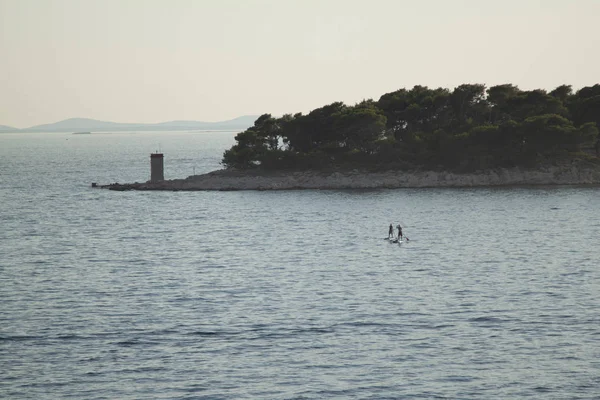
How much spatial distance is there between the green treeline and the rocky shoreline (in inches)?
91.3

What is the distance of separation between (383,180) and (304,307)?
83.8 meters

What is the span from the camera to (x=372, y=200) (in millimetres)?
113500

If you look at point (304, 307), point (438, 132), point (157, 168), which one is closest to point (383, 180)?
point (438, 132)

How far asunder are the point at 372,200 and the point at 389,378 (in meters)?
77.8

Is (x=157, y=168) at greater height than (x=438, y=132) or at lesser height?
lesser

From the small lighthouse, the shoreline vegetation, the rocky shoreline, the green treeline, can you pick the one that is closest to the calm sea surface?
the rocky shoreline

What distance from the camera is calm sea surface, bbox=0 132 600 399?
36000 millimetres

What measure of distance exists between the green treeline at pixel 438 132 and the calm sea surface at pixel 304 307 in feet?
119

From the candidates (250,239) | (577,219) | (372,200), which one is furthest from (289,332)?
(372,200)

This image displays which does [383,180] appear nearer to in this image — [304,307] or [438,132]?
[438,132]

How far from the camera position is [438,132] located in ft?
454

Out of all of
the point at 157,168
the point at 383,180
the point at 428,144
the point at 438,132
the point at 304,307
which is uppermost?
the point at 438,132

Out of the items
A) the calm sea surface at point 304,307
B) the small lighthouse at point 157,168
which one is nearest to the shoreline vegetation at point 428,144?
the small lighthouse at point 157,168

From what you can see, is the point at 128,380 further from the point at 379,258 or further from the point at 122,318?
the point at 379,258
